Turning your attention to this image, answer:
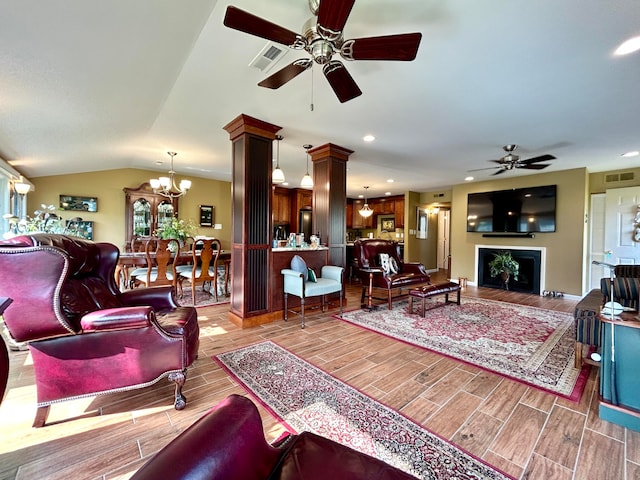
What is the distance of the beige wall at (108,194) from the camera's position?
5.24 m

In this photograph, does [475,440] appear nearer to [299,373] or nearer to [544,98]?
[299,373]

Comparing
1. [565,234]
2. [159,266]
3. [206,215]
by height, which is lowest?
[159,266]

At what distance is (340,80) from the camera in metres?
1.97

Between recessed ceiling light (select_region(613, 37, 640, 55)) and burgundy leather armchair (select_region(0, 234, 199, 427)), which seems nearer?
burgundy leather armchair (select_region(0, 234, 199, 427))

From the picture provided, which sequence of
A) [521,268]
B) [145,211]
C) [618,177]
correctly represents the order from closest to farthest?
1. [618,177]
2. [521,268]
3. [145,211]

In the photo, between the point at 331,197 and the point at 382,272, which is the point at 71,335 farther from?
the point at 382,272

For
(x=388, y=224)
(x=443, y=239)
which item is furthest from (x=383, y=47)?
(x=443, y=239)

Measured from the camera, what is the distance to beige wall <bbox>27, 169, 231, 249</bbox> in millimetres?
5242

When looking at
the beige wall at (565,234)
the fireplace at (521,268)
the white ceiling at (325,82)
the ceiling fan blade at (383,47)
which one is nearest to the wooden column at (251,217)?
the white ceiling at (325,82)

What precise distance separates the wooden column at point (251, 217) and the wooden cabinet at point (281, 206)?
4.19 m

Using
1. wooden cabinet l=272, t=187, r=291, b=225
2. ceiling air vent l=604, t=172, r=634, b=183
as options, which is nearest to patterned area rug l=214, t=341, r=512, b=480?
wooden cabinet l=272, t=187, r=291, b=225

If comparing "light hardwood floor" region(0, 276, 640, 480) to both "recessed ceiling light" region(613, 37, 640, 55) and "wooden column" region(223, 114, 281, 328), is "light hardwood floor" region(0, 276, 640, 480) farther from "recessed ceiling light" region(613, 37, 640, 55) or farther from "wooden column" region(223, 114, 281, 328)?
"recessed ceiling light" region(613, 37, 640, 55)

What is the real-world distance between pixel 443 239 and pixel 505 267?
3.94m

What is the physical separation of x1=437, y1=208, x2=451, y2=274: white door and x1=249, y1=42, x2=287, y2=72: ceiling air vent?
880 cm
